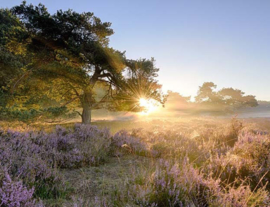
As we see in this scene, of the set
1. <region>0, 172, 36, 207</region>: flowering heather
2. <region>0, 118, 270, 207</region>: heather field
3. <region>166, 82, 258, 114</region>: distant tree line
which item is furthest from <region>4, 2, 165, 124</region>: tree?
<region>166, 82, 258, 114</region>: distant tree line

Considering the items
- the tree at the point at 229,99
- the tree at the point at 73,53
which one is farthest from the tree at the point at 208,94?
the tree at the point at 73,53

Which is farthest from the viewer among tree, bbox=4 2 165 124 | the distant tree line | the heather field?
the distant tree line

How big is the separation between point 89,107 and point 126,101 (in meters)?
2.89

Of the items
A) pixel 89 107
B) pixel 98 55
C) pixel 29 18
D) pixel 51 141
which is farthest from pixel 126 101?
pixel 51 141

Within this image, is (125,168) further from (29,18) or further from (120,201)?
(29,18)

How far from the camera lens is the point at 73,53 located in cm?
1120

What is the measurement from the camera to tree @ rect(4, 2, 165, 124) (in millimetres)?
11180

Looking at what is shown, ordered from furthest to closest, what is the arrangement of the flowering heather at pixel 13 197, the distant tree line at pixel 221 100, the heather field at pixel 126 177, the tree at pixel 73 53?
the distant tree line at pixel 221 100, the tree at pixel 73 53, the heather field at pixel 126 177, the flowering heather at pixel 13 197

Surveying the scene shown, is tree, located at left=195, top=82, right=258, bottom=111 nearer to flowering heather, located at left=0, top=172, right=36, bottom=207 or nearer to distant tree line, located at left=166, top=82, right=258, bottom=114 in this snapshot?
distant tree line, located at left=166, top=82, right=258, bottom=114

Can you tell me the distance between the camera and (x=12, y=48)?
12117 millimetres

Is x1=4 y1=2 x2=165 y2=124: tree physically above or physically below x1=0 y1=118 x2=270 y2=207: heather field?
above

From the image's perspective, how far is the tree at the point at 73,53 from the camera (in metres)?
11.2

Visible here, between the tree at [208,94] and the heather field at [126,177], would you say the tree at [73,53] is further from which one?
the tree at [208,94]

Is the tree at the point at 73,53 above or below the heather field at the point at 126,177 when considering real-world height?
above
